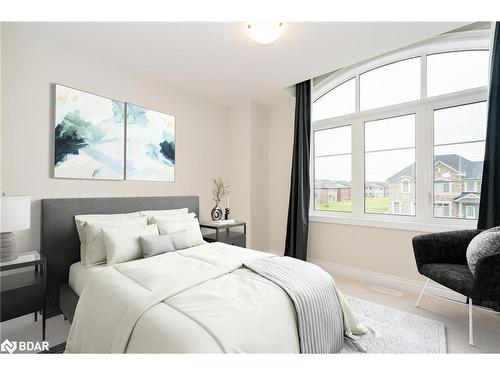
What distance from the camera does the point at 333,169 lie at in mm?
3578

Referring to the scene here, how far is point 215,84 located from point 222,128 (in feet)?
2.85

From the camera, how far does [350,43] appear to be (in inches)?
91.9

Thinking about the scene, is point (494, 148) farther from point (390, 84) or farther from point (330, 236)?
point (330, 236)

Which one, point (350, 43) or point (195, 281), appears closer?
point (195, 281)

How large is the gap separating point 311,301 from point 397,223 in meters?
1.99

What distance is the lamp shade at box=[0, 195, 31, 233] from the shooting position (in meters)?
1.67

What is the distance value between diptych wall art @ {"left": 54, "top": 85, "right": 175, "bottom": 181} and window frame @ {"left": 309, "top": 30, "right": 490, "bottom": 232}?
8.24 ft

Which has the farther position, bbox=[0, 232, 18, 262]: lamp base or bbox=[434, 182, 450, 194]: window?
bbox=[434, 182, 450, 194]: window

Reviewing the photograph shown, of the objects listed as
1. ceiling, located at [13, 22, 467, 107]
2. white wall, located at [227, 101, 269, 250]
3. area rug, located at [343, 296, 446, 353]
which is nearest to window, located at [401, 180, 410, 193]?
area rug, located at [343, 296, 446, 353]

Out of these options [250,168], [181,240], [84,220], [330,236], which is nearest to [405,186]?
[330,236]

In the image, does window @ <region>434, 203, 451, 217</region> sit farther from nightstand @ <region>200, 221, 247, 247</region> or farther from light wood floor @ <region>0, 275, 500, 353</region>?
nightstand @ <region>200, 221, 247, 247</region>

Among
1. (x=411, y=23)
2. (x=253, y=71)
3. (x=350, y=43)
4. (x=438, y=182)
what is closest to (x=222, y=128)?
(x=253, y=71)
